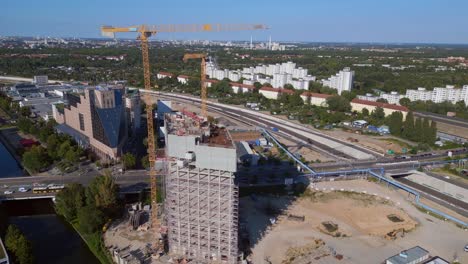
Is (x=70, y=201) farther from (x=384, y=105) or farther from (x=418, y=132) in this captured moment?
(x=384, y=105)

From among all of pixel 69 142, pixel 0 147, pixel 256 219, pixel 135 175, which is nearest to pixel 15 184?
pixel 69 142

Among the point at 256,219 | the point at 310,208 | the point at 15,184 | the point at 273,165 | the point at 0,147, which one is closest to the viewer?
the point at 256,219

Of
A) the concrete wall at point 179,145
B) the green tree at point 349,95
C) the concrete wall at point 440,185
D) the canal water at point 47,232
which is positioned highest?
the concrete wall at point 179,145

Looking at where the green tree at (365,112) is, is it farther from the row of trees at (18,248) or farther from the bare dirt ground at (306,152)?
the row of trees at (18,248)

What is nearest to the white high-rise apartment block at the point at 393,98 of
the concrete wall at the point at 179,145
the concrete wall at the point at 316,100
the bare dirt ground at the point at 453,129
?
the concrete wall at the point at 316,100

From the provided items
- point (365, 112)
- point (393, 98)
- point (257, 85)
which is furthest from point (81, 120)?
point (393, 98)

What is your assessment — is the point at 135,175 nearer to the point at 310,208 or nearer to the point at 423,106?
the point at 310,208
